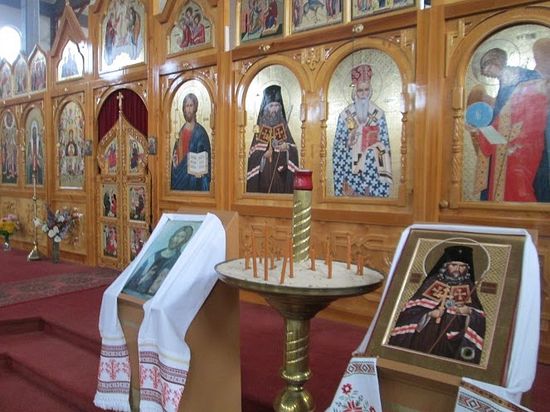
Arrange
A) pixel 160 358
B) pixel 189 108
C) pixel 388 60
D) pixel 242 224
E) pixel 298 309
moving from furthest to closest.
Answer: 1. pixel 189 108
2. pixel 242 224
3. pixel 388 60
4. pixel 160 358
5. pixel 298 309

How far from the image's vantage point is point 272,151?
460 cm

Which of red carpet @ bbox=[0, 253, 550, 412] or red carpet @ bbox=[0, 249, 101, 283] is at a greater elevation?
red carpet @ bbox=[0, 249, 101, 283]

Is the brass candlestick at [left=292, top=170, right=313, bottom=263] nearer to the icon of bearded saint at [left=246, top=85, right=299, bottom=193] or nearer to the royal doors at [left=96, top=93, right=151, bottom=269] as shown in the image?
the icon of bearded saint at [left=246, top=85, right=299, bottom=193]

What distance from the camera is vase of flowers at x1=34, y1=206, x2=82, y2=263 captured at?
6816 millimetres

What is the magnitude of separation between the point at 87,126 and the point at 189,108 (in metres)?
2.13

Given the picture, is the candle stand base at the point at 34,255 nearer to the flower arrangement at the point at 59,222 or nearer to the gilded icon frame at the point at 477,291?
the flower arrangement at the point at 59,222

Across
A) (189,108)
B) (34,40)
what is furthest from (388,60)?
(34,40)

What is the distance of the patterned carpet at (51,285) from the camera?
488 cm

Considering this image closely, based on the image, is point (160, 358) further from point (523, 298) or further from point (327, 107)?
point (327, 107)

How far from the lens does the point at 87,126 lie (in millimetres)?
6738

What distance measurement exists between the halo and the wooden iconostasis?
160cm

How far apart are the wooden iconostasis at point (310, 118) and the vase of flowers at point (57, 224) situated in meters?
0.15

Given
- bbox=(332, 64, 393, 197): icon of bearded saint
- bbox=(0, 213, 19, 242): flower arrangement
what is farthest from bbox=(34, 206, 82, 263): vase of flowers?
bbox=(332, 64, 393, 197): icon of bearded saint

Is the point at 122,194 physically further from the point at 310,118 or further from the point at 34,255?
the point at 310,118
